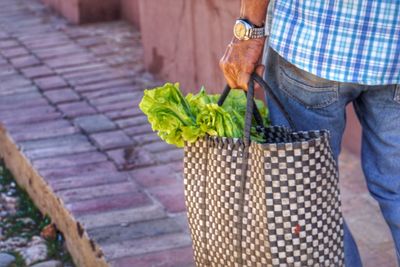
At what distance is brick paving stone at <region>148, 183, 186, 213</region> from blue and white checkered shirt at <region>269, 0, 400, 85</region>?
1583 mm

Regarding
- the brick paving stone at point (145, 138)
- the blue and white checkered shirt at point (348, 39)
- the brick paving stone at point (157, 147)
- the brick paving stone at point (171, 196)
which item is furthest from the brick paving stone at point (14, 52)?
the blue and white checkered shirt at point (348, 39)

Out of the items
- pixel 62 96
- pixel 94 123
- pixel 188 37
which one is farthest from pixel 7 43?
pixel 94 123

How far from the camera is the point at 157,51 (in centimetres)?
592

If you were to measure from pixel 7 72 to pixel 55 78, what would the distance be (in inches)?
16.6

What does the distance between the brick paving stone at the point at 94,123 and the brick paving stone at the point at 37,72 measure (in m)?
1.01

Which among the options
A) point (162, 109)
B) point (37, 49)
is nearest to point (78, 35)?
point (37, 49)

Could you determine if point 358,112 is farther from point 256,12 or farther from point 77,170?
point 77,170

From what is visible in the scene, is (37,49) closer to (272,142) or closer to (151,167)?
(151,167)

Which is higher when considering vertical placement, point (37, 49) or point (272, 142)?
point (272, 142)

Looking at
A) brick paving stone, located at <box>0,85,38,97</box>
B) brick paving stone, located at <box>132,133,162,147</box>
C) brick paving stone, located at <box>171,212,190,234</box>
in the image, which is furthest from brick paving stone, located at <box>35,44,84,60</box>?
brick paving stone, located at <box>171,212,190,234</box>

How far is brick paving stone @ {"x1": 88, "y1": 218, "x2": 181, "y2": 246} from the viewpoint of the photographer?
3.70m

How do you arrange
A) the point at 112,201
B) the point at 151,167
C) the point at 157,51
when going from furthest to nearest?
the point at 157,51 → the point at 151,167 → the point at 112,201

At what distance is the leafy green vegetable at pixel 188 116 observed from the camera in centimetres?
260

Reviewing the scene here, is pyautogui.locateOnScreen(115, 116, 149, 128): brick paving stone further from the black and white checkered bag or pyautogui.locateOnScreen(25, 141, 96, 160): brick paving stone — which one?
the black and white checkered bag
